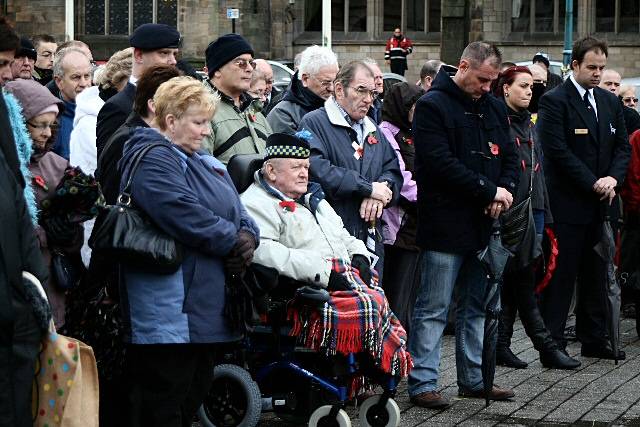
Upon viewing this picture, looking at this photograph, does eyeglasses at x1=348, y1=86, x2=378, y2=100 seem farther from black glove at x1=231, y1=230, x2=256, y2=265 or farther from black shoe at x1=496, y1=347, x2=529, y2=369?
black shoe at x1=496, y1=347, x2=529, y2=369

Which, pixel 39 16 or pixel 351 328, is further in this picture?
pixel 39 16

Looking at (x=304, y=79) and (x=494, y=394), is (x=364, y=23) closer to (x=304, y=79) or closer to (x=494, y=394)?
A: (x=304, y=79)

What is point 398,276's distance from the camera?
10.2 metres

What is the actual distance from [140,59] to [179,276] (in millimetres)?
2027

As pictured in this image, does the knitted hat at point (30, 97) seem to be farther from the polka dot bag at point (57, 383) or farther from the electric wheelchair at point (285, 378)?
the polka dot bag at point (57, 383)

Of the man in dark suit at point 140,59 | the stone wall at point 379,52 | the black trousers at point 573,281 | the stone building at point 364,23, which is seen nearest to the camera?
the man in dark suit at point 140,59

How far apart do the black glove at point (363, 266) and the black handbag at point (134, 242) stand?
174cm

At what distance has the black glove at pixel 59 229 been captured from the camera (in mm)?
6617

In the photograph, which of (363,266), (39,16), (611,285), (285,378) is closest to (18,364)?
(285,378)

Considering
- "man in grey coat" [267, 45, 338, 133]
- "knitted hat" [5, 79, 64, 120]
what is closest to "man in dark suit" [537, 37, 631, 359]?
"man in grey coat" [267, 45, 338, 133]

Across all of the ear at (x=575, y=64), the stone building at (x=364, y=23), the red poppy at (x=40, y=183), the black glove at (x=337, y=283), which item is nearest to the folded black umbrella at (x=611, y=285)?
the ear at (x=575, y=64)

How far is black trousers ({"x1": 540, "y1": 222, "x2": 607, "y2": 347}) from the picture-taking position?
10953 millimetres

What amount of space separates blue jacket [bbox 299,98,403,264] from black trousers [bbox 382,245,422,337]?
0.88 meters

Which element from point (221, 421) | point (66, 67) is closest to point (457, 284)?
point (221, 421)
